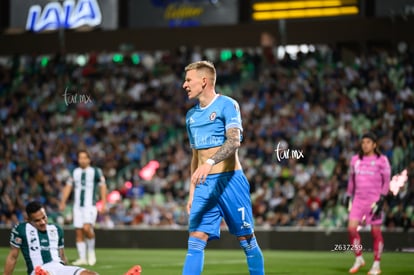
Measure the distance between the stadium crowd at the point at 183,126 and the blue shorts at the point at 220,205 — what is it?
12.1 m

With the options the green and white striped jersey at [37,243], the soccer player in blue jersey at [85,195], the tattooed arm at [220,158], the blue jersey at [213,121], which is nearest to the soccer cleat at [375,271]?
the tattooed arm at [220,158]

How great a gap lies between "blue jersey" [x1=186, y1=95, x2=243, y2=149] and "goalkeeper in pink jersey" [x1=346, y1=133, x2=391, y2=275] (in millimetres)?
5666

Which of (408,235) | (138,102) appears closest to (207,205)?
(408,235)

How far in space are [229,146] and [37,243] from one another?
102 inches

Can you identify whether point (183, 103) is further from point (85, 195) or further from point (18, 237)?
point (18, 237)

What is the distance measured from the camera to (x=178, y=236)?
22250 millimetres

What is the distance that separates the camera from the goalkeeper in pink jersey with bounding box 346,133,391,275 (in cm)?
1455

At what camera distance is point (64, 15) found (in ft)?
90.7

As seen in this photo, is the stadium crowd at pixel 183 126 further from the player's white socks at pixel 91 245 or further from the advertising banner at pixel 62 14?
the player's white socks at pixel 91 245

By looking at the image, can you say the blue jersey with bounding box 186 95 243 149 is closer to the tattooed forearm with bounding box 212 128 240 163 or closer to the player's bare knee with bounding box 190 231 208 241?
the tattooed forearm with bounding box 212 128 240 163

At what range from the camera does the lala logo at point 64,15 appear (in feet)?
89.4

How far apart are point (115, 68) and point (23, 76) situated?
3.15 meters

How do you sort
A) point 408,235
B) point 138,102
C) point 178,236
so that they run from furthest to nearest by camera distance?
point 138,102
point 178,236
point 408,235

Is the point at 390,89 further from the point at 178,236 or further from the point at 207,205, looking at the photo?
the point at 207,205
